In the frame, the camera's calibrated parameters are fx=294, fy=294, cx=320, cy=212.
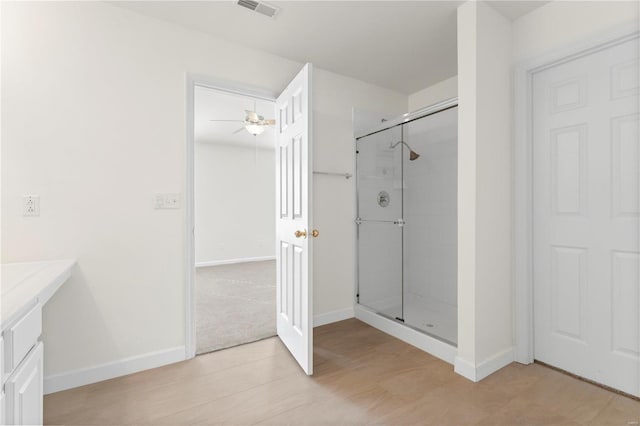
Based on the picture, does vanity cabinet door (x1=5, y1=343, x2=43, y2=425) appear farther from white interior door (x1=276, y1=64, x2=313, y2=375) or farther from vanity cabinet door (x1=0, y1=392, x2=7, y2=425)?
white interior door (x1=276, y1=64, x2=313, y2=375)

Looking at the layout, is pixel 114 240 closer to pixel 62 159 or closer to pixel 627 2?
pixel 62 159

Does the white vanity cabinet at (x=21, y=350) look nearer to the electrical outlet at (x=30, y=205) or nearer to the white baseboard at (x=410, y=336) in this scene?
the electrical outlet at (x=30, y=205)

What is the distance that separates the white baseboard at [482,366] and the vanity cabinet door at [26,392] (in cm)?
226

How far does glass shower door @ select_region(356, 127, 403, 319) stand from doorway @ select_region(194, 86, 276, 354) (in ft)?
4.16

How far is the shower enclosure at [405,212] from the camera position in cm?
304

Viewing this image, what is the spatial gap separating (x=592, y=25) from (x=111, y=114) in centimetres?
318

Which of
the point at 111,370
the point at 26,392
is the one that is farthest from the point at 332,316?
the point at 26,392

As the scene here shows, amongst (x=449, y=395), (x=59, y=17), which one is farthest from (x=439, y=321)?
(x=59, y=17)

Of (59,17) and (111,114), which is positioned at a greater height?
(59,17)

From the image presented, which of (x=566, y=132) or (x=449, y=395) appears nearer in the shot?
(x=449, y=395)

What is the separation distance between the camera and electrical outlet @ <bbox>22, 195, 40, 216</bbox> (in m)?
1.81

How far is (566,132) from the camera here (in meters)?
2.03

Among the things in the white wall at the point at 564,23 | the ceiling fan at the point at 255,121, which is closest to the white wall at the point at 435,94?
the white wall at the point at 564,23

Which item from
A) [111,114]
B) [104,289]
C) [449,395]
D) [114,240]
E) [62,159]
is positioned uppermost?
[111,114]
